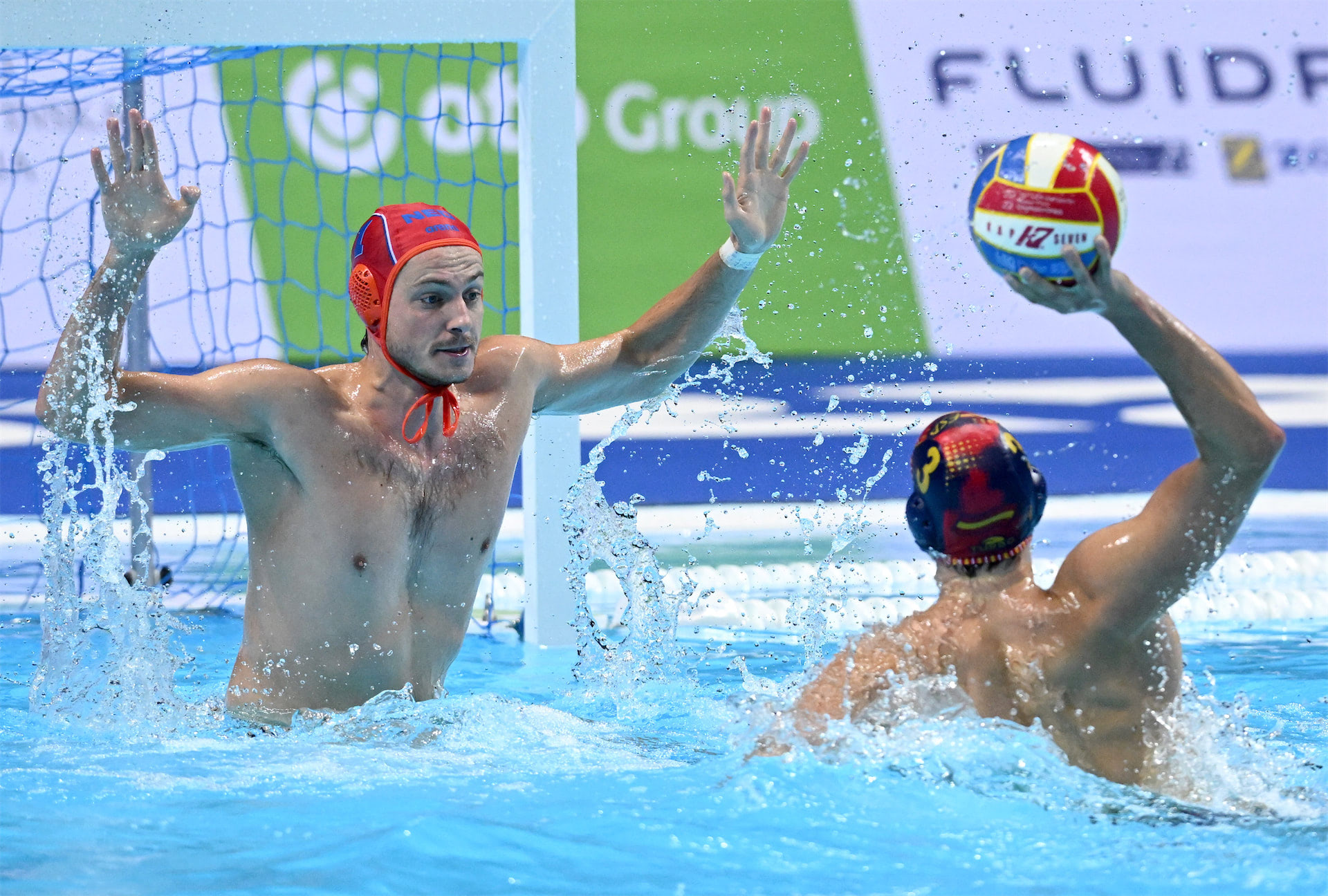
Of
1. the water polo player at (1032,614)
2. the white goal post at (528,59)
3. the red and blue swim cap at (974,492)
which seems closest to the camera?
the water polo player at (1032,614)

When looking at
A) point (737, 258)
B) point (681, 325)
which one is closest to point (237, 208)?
point (681, 325)

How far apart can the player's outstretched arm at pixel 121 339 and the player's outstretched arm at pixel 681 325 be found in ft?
2.98

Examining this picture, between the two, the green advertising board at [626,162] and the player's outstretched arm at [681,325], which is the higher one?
the green advertising board at [626,162]

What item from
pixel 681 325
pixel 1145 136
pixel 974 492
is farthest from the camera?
pixel 1145 136

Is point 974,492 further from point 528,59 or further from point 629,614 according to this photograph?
point 528,59

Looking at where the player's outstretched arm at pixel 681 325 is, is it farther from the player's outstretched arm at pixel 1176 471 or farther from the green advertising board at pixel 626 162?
the green advertising board at pixel 626 162

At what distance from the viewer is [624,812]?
256cm

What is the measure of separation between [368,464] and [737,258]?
1.05m

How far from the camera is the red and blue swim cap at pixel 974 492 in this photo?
2344mm

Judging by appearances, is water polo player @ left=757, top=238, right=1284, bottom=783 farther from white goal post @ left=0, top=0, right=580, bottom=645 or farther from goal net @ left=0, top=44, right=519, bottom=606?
goal net @ left=0, top=44, right=519, bottom=606

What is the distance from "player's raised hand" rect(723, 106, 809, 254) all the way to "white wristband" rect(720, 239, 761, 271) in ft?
0.04

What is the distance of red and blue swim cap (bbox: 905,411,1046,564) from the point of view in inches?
92.3

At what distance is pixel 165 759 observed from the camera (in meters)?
2.93

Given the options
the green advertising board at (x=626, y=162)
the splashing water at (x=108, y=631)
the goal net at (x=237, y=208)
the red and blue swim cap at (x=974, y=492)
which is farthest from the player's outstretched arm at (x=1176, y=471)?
the green advertising board at (x=626, y=162)
